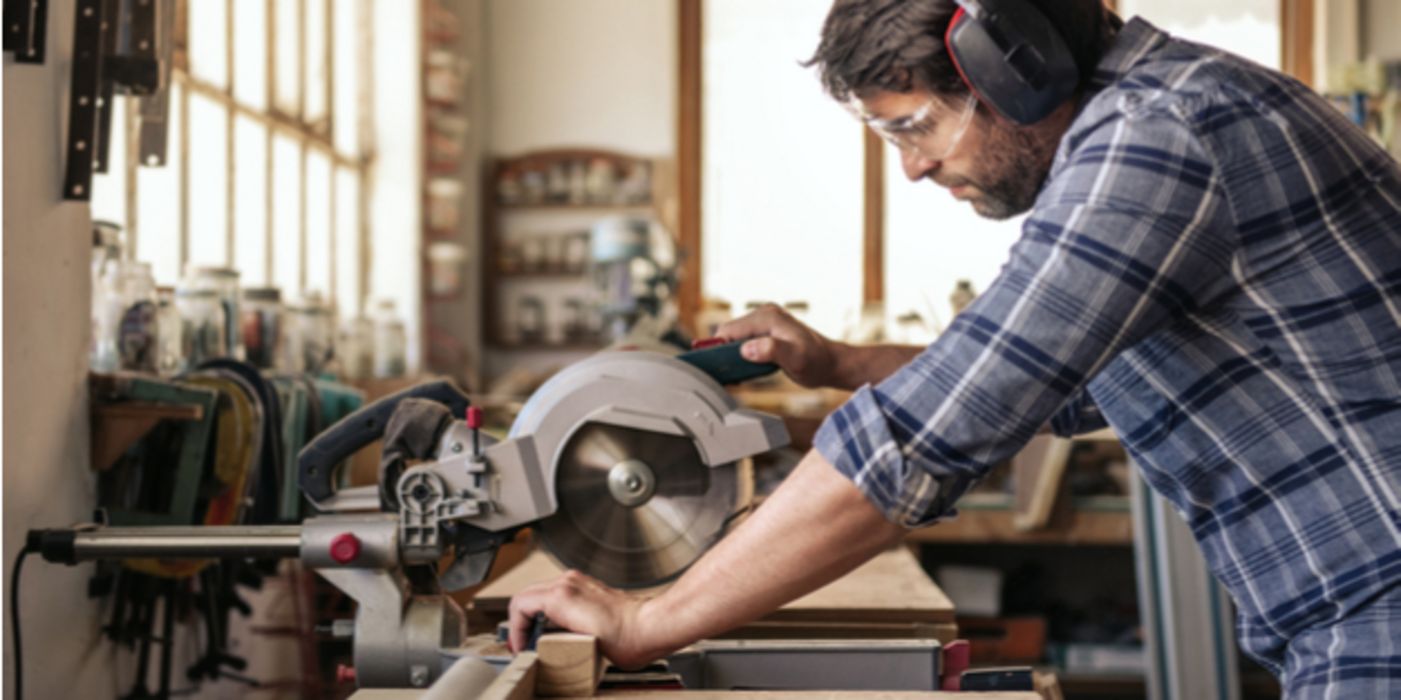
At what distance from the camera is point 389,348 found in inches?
201

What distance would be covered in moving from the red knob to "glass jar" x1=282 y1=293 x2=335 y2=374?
7.87ft

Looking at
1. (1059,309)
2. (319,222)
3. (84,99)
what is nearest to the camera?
(1059,309)

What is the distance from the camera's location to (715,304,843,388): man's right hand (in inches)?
65.1

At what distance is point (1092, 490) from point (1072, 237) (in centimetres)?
378

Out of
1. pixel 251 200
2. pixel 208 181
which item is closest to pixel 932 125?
pixel 208 181

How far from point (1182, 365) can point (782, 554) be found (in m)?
0.33

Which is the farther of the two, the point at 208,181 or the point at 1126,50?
the point at 208,181

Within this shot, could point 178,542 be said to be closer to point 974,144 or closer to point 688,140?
point 974,144

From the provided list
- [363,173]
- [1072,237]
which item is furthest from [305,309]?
[1072,237]

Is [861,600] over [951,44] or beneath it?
beneath

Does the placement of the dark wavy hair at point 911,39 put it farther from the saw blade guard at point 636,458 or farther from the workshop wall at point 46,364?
the workshop wall at point 46,364

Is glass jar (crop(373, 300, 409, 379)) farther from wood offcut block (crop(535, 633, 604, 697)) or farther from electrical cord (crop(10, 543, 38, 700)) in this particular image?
wood offcut block (crop(535, 633, 604, 697))

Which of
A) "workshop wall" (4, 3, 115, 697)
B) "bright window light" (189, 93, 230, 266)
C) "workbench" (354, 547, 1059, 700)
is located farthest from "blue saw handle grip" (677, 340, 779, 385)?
"bright window light" (189, 93, 230, 266)

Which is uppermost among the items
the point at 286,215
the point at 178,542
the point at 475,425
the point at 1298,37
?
the point at 1298,37
